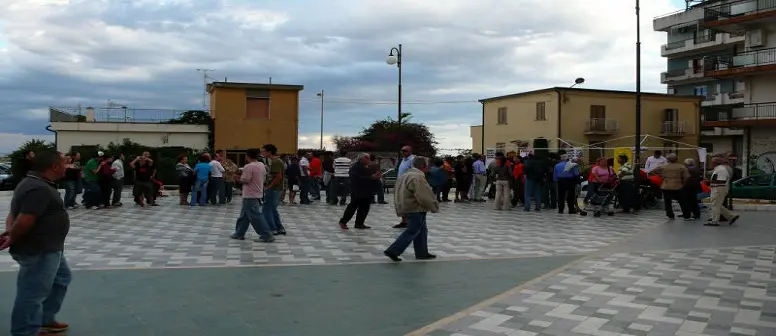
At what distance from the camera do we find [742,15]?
111ft

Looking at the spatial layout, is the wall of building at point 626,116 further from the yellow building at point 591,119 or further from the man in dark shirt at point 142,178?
the man in dark shirt at point 142,178

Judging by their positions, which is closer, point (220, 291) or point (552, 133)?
point (220, 291)

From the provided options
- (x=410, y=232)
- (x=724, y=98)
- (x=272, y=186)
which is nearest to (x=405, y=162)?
(x=272, y=186)

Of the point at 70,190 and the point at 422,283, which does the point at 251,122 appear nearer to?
the point at 70,190

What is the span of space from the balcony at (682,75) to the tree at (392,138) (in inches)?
922

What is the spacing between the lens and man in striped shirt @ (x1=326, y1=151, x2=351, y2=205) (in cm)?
1952

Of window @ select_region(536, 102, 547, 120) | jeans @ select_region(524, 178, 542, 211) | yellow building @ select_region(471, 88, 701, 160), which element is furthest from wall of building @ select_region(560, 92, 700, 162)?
jeans @ select_region(524, 178, 542, 211)

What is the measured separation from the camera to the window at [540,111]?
47.5 meters

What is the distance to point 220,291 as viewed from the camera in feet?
22.3

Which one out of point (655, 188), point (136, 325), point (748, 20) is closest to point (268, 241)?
point (136, 325)

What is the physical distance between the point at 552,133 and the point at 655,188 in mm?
28490

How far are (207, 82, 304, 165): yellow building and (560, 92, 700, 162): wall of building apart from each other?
62.0 ft

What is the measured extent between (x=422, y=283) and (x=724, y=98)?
184 ft

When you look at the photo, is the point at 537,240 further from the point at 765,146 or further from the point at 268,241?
the point at 765,146
